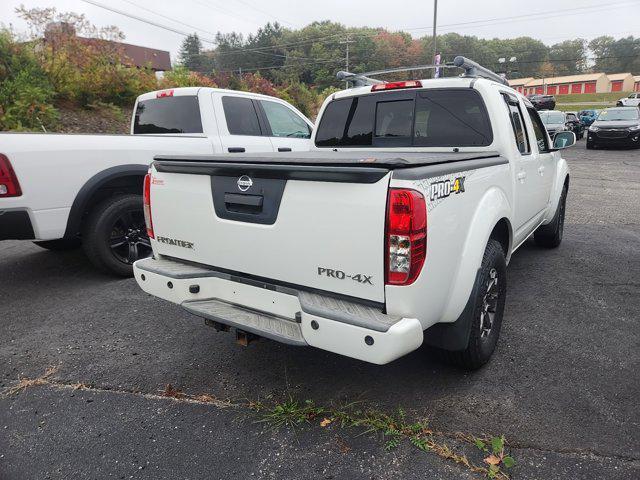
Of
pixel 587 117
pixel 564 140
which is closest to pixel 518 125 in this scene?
pixel 564 140

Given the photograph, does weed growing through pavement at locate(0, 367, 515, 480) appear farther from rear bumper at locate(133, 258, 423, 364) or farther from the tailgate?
the tailgate

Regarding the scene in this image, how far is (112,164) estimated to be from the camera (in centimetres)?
449

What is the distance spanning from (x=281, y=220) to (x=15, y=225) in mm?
2797

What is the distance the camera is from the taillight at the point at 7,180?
3.75 metres

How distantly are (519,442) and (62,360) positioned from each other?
303cm

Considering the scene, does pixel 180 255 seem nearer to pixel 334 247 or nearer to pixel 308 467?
pixel 334 247

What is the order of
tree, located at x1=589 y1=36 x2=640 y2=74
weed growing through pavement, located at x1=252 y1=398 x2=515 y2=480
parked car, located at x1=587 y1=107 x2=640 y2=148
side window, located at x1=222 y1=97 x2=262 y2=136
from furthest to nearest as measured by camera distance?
tree, located at x1=589 y1=36 x2=640 y2=74
parked car, located at x1=587 y1=107 x2=640 y2=148
side window, located at x1=222 y1=97 x2=262 y2=136
weed growing through pavement, located at x1=252 y1=398 x2=515 y2=480

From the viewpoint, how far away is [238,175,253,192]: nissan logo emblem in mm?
2537

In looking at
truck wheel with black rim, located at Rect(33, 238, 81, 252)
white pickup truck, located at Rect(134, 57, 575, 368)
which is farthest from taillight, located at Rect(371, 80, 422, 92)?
truck wheel with black rim, located at Rect(33, 238, 81, 252)

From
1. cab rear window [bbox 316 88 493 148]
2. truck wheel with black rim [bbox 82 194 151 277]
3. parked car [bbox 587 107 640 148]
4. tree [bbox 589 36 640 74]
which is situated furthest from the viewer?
tree [bbox 589 36 640 74]

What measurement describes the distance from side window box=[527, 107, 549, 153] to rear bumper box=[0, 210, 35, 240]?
4734 millimetres

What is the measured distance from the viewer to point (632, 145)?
19.2 meters

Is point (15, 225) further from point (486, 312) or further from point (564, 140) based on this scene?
point (564, 140)

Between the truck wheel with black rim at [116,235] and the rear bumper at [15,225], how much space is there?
61 centimetres
